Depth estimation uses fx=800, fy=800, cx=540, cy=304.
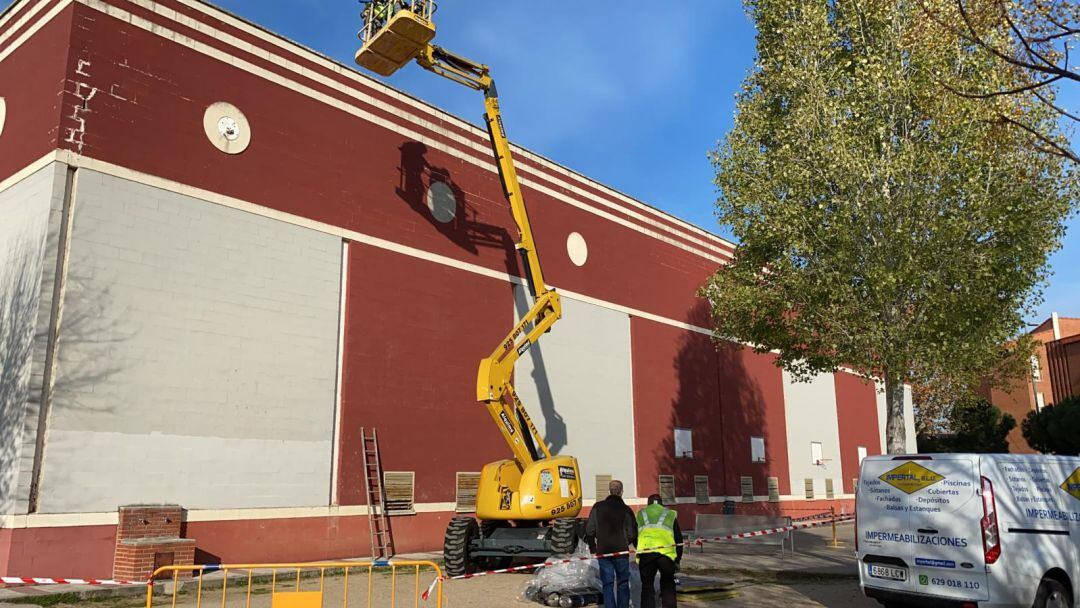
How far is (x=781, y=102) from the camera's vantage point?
63.4 feet

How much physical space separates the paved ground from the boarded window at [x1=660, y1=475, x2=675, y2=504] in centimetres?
843

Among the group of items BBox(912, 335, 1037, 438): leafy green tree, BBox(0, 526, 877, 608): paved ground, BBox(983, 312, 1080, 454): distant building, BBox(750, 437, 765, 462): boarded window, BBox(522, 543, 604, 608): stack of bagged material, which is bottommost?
BBox(0, 526, 877, 608): paved ground

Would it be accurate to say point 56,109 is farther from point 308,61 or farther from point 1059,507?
point 1059,507

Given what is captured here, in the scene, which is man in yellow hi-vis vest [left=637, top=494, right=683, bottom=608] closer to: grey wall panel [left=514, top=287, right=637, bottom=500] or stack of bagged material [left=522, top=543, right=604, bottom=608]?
stack of bagged material [left=522, top=543, right=604, bottom=608]

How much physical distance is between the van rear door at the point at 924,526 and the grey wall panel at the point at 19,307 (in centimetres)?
1265

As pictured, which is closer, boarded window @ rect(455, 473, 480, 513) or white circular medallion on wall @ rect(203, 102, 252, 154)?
white circular medallion on wall @ rect(203, 102, 252, 154)

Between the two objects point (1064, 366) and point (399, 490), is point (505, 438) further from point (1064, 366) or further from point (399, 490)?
point (1064, 366)

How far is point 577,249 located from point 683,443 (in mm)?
7772

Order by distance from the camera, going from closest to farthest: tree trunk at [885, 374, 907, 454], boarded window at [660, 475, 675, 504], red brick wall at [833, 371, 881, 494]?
tree trunk at [885, 374, 907, 454] → boarded window at [660, 475, 675, 504] → red brick wall at [833, 371, 881, 494]

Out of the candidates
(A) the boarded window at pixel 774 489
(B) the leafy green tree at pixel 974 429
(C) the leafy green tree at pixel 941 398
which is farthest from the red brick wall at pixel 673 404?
(B) the leafy green tree at pixel 974 429

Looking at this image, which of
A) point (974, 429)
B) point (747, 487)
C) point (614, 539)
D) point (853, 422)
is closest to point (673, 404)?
point (747, 487)

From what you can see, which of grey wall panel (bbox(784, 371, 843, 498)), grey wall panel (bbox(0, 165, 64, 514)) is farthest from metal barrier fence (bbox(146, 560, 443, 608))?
grey wall panel (bbox(784, 371, 843, 498))

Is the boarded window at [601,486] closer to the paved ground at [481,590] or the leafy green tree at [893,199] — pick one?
the paved ground at [481,590]

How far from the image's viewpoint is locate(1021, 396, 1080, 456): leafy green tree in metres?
40.7
